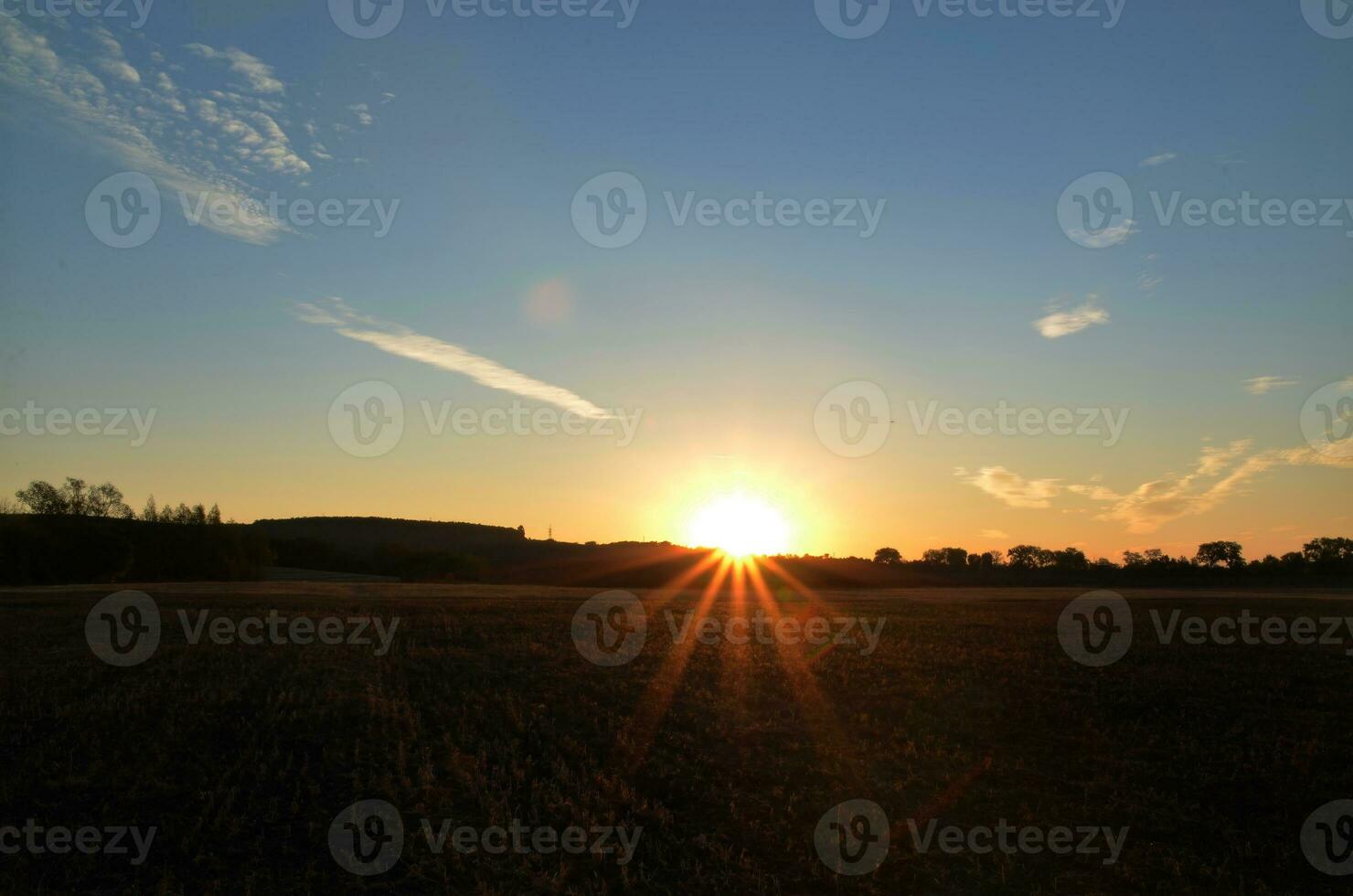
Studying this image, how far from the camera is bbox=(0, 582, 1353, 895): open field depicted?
14.8 metres

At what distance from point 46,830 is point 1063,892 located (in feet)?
53.1

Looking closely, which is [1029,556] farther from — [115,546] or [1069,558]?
[115,546]

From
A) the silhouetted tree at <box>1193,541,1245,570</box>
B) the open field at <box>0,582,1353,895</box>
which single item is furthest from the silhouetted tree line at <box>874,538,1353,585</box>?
the open field at <box>0,582,1353,895</box>

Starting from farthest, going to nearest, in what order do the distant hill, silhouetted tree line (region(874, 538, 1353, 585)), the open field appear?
the distant hill < silhouetted tree line (region(874, 538, 1353, 585)) < the open field

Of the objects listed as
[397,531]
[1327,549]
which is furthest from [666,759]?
[397,531]

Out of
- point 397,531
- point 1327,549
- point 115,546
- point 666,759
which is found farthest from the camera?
point 397,531

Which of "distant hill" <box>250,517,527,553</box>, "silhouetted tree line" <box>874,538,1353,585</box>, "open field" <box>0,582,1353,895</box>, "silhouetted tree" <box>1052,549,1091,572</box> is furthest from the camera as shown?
"distant hill" <box>250,517,527,553</box>

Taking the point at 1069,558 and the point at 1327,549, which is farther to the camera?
the point at 1069,558

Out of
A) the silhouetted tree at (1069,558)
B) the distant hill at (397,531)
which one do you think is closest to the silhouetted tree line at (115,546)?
the distant hill at (397,531)

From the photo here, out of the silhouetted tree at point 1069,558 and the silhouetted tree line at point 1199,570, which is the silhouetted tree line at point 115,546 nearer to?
the silhouetted tree line at point 1199,570

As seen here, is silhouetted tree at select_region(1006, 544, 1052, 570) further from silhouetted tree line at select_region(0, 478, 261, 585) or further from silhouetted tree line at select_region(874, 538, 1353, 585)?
silhouetted tree line at select_region(0, 478, 261, 585)

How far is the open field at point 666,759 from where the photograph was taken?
14.8 m

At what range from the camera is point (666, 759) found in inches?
746

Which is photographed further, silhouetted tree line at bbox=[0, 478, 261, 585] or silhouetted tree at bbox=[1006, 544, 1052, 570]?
silhouetted tree at bbox=[1006, 544, 1052, 570]
